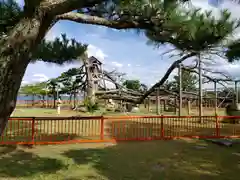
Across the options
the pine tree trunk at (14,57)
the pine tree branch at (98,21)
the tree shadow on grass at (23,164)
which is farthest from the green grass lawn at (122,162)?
the pine tree branch at (98,21)

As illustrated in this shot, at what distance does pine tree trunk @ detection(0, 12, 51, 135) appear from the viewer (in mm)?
2000

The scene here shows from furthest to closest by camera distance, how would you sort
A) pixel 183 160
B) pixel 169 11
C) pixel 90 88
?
pixel 90 88 < pixel 183 160 < pixel 169 11

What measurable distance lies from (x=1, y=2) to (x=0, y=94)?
309cm

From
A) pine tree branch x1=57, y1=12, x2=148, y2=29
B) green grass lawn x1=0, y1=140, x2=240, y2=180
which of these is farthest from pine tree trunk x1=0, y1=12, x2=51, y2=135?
green grass lawn x1=0, y1=140, x2=240, y2=180

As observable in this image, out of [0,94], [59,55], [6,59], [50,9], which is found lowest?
[0,94]

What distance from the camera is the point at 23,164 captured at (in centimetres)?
481

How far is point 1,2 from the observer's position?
14.2ft

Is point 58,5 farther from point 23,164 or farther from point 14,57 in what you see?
point 23,164

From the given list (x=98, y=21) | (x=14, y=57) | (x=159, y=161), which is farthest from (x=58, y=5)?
(x=159, y=161)

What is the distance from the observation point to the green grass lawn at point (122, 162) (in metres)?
4.22

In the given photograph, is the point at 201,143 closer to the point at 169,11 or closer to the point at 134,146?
the point at 134,146

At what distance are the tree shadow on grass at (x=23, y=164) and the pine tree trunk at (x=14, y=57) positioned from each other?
2.57 metres

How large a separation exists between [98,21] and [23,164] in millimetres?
3355

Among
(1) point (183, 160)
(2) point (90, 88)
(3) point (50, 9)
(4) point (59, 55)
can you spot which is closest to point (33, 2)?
(3) point (50, 9)
